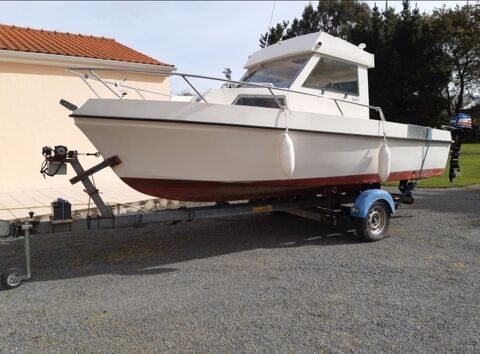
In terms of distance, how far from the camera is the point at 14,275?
4.05 meters

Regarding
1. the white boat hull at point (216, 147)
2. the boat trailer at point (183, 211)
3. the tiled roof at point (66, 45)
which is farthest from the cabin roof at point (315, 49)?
the tiled roof at point (66, 45)

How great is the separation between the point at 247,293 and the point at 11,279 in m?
2.18

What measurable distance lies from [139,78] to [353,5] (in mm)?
37304

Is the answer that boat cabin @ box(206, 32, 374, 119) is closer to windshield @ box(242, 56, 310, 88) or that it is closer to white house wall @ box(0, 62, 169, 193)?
windshield @ box(242, 56, 310, 88)

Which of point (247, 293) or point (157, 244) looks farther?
point (157, 244)

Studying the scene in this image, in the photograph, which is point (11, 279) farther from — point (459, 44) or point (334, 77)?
point (459, 44)

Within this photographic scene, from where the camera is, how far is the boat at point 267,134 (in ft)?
13.7

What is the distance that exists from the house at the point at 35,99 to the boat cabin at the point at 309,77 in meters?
3.56

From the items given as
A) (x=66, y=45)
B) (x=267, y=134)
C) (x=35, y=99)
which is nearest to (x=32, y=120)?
(x=35, y=99)

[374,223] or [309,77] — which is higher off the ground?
[309,77]

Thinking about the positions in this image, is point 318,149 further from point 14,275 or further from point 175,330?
point 14,275

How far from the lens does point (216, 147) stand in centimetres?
435

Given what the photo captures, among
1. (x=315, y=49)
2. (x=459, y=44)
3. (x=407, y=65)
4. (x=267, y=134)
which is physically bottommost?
(x=267, y=134)

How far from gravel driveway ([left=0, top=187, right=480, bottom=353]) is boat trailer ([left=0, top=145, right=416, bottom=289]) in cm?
28
